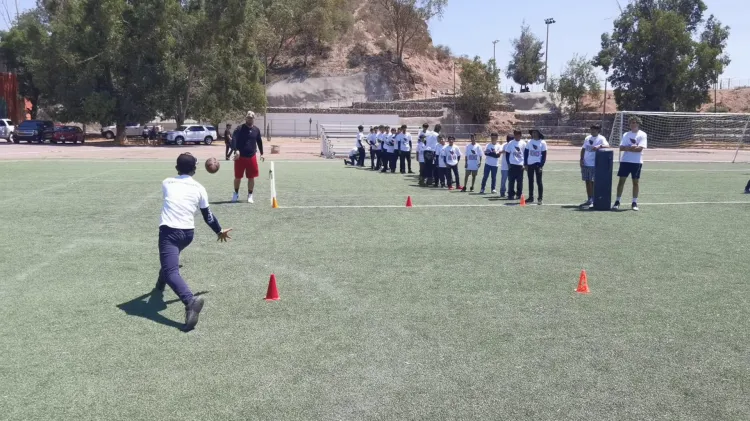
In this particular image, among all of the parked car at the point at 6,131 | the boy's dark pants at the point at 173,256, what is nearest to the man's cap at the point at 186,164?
the boy's dark pants at the point at 173,256

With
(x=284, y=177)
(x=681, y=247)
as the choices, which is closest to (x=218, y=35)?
(x=284, y=177)

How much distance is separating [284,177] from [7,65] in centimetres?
5883

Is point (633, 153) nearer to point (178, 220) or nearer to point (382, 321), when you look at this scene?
point (382, 321)

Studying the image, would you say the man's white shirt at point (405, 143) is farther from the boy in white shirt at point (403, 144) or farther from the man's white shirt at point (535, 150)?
the man's white shirt at point (535, 150)

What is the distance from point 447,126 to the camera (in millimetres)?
65625

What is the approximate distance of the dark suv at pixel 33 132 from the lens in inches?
1989

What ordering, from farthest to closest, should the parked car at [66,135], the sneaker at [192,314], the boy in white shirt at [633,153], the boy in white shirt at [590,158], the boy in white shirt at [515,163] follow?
the parked car at [66,135] < the boy in white shirt at [515,163] < the boy in white shirt at [590,158] < the boy in white shirt at [633,153] < the sneaker at [192,314]

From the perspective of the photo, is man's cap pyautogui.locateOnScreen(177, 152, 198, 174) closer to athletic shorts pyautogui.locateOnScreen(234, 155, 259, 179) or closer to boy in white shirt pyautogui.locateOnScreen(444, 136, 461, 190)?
athletic shorts pyautogui.locateOnScreen(234, 155, 259, 179)

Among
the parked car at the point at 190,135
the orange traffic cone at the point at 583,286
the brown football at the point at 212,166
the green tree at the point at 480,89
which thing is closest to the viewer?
the orange traffic cone at the point at 583,286

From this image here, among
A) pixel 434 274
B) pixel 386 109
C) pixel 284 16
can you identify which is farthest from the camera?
pixel 284 16

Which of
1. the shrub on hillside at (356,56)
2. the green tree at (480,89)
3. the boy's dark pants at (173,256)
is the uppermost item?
the shrub on hillside at (356,56)

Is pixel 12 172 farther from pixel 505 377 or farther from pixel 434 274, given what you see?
pixel 505 377

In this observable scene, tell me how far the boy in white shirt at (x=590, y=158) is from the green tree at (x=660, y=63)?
51.0 metres

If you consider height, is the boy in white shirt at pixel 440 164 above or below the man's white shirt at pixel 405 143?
below
